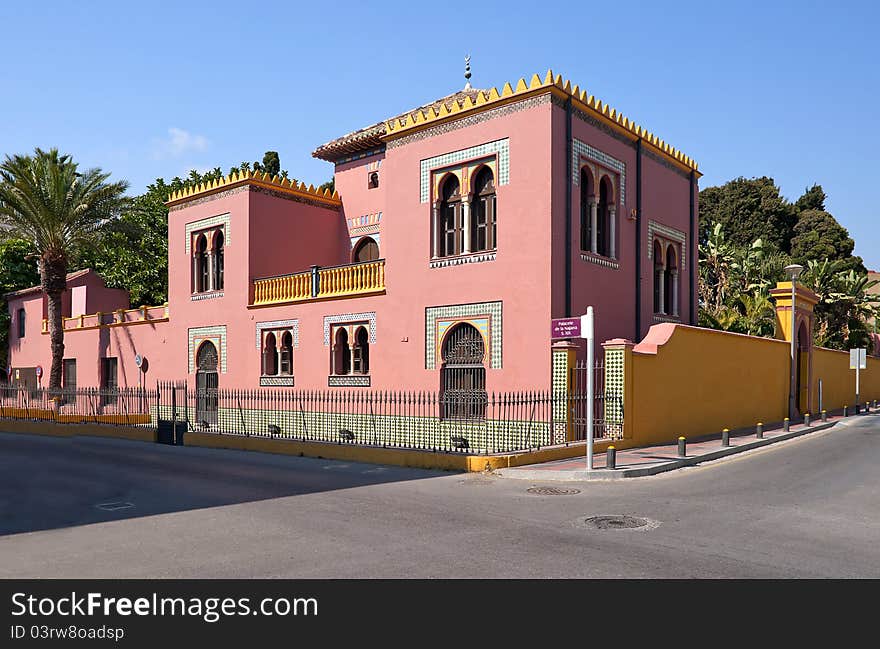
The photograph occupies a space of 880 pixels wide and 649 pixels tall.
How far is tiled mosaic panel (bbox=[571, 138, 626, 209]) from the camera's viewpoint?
18453 millimetres

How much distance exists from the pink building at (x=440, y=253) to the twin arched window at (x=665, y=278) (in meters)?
0.06

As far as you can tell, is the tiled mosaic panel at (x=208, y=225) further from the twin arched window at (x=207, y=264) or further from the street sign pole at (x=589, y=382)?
the street sign pole at (x=589, y=382)

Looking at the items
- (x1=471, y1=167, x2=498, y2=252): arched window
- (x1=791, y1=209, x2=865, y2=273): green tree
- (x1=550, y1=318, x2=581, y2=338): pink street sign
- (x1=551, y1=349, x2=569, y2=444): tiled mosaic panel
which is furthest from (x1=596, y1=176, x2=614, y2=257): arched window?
(x1=791, y1=209, x2=865, y2=273): green tree

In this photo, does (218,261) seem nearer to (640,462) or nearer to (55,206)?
(55,206)

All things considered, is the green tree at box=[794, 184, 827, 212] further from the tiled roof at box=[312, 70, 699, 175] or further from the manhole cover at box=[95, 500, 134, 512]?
the manhole cover at box=[95, 500, 134, 512]

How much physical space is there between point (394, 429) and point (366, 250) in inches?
364

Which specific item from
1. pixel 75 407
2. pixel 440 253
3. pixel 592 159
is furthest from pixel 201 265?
pixel 592 159

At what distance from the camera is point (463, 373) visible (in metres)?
19.3

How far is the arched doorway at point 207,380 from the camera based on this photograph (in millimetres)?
26531

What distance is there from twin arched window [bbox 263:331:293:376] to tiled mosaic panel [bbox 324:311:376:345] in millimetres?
1935

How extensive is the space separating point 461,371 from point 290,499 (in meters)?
8.80

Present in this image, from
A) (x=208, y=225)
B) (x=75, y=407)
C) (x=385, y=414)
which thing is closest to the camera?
(x=385, y=414)
